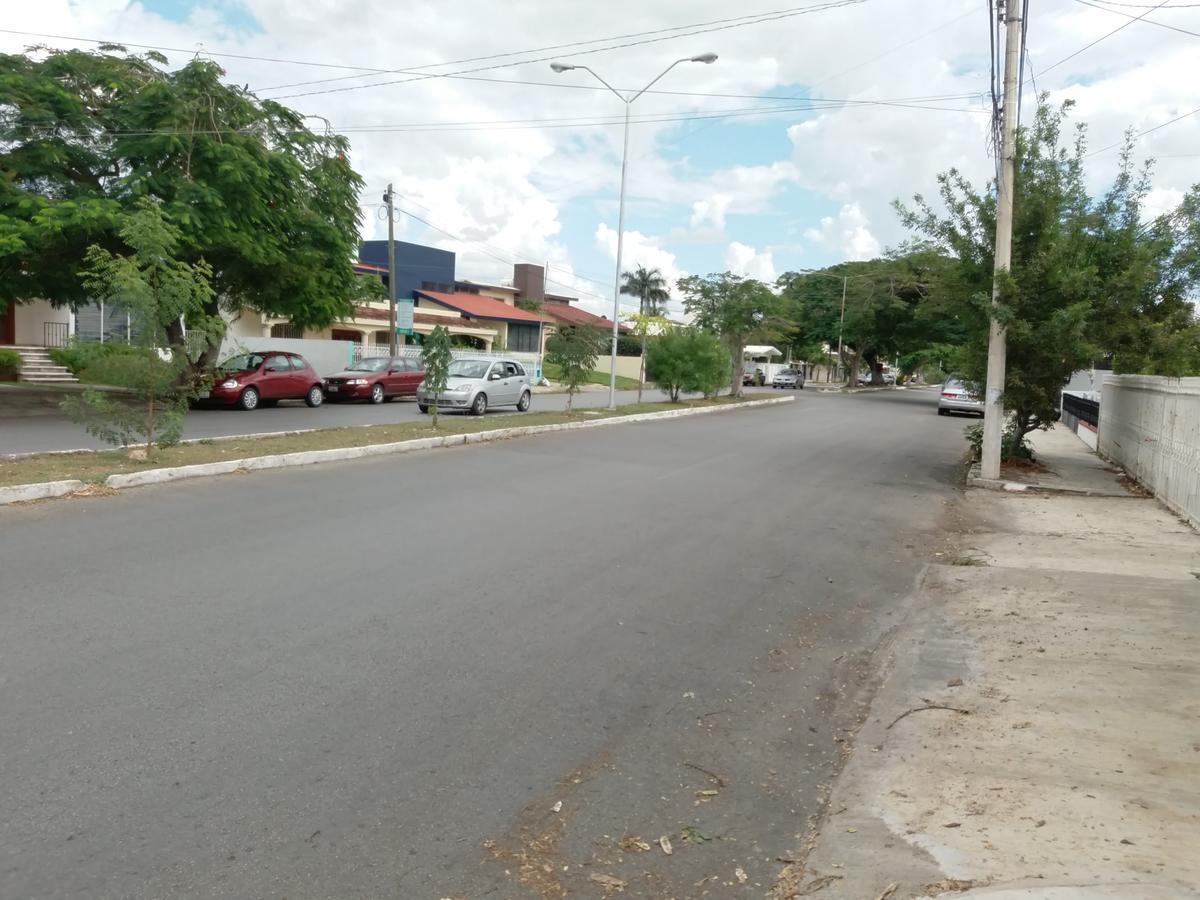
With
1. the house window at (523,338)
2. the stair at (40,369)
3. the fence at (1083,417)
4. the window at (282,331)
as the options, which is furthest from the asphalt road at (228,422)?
the house window at (523,338)

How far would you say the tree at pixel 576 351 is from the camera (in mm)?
24875

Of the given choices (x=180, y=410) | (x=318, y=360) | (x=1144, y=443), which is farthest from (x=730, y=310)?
(x=180, y=410)

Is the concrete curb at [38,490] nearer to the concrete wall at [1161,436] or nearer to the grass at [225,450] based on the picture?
the grass at [225,450]

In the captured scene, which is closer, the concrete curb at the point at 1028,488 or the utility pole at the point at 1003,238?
the utility pole at the point at 1003,238

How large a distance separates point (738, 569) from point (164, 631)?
470cm

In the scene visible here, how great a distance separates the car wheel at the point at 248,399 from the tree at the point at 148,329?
11847mm

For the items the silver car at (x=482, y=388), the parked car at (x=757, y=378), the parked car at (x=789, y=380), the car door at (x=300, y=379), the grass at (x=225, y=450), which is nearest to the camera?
the grass at (x=225, y=450)

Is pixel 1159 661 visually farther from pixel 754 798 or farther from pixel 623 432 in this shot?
pixel 623 432

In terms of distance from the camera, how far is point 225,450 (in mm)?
14445

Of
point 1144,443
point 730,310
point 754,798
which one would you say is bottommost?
point 754,798

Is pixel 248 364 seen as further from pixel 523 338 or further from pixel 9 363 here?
pixel 523 338

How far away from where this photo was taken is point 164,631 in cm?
579

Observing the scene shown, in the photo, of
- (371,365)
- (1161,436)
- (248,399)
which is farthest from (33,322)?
(1161,436)

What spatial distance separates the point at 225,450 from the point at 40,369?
65.5 ft
